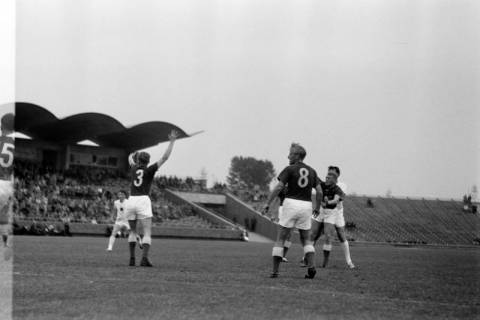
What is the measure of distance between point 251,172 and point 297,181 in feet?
404

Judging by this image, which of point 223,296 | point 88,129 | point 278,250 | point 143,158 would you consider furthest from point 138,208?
point 88,129

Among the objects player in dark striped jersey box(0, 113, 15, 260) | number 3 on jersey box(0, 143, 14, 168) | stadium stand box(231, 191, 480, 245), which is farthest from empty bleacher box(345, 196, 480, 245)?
number 3 on jersey box(0, 143, 14, 168)

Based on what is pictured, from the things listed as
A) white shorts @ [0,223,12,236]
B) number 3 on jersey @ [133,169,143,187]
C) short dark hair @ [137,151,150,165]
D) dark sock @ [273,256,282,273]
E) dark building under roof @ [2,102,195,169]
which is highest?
dark building under roof @ [2,102,195,169]

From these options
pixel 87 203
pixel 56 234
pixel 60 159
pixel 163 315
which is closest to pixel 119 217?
pixel 163 315

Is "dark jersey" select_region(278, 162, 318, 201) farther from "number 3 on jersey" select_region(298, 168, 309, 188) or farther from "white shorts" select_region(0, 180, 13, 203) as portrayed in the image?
"white shorts" select_region(0, 180, 13, 203)

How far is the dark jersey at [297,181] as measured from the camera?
11562mm

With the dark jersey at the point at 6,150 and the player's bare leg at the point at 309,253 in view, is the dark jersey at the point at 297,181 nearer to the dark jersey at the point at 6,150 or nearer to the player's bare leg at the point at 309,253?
the player's bare leg at the point at 309,253

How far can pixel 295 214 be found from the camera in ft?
37.8

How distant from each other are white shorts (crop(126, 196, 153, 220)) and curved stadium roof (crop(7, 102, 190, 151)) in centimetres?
3806

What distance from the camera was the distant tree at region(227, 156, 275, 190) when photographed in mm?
133625

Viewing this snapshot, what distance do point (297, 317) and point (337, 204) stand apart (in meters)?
9.59

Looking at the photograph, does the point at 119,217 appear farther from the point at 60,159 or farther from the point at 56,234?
the point at 60,159

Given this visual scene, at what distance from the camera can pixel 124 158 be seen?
66500 millimetres

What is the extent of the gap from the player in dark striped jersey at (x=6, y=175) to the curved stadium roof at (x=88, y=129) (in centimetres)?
3617
